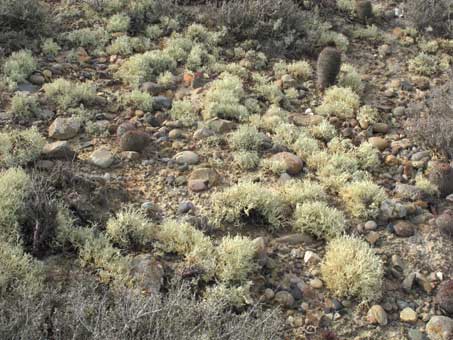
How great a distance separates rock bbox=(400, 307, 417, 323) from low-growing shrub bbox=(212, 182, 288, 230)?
137cm

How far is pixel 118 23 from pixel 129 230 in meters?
4.63

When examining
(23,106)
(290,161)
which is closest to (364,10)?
(290,161)

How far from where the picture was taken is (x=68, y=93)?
21.9ft

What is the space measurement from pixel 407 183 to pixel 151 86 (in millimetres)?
3477

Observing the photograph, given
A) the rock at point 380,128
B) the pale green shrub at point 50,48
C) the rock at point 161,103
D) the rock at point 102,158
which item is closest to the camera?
the rock at point 102,158

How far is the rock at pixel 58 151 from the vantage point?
561 cm

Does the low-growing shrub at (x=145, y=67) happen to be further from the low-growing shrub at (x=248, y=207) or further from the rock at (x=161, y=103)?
the low-growing shrub at (x=248, y=207)

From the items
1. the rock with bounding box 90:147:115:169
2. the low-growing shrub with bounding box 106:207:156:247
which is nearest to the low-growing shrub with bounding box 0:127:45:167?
the rock with bounding box 90:147:115:169

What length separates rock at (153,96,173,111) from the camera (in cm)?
686

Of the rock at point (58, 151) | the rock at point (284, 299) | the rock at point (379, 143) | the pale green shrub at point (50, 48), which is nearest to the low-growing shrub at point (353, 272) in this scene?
the rock at point (284, 299)

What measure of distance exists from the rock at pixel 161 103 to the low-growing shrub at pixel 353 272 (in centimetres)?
307

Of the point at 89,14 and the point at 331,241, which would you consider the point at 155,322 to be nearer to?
the point at 331,241

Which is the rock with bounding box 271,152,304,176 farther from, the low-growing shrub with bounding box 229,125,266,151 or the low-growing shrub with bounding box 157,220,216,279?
the low-growing shrub with bounding box 157,220,216,279

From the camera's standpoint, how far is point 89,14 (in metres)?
8.60
